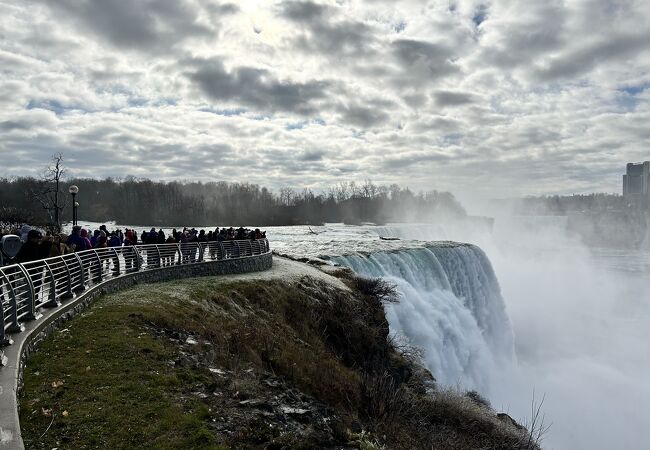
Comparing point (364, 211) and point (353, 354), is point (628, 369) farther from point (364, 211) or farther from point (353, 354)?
point (364, 211)

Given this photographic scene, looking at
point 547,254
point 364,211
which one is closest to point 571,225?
point 547,254

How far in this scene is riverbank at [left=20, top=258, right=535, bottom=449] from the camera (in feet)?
22.1

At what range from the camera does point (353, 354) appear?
770 inches

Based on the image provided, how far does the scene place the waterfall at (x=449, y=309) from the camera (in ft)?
86.7

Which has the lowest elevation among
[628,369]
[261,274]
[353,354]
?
[628,369]

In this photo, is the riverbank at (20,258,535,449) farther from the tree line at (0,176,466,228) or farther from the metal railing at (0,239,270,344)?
the tree line at (0,176,466,228)

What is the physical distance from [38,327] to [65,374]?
1889 millimetres

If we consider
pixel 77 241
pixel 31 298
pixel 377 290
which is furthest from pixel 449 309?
pixel 31 298

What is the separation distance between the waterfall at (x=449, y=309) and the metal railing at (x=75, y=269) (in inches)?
351

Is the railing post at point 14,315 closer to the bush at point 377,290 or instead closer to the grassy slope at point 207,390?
the grassy slope at point 207,390

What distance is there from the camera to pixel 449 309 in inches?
1203

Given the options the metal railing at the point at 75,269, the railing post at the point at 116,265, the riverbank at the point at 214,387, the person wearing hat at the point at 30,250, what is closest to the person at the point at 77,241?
the metal railing at the point at 75,269

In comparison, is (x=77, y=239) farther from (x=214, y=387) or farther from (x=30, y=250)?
(x=214, y=387)

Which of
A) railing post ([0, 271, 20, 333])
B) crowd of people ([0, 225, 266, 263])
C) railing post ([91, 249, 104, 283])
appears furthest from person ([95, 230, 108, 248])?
railing post ([0, 271, 20, 333])
